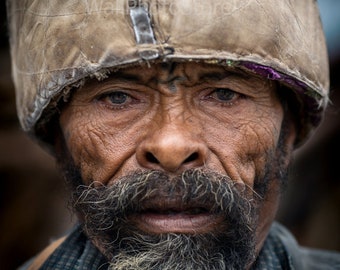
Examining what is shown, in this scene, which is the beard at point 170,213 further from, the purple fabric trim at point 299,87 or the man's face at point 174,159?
the purple fabric trim at point 299,87

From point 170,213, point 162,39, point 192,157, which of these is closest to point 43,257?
point 170,213

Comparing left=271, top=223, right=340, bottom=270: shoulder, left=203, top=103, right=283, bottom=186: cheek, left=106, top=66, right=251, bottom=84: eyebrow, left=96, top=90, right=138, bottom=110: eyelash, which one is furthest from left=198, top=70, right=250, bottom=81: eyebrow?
left=271, top=223, right=340, bottom=270: shoulder

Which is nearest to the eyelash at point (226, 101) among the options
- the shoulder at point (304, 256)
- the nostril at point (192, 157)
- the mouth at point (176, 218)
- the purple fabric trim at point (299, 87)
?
the purple fabric trim at point (299, 87)

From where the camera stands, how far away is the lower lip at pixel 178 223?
8.73ft

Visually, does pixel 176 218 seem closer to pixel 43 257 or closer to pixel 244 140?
pixel 244 140

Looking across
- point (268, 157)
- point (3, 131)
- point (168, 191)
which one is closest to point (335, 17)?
point (3, 131)

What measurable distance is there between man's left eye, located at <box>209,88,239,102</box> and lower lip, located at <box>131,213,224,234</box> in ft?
1.46

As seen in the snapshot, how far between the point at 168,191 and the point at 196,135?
23 cm

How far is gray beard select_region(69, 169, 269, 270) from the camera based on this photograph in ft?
8.57

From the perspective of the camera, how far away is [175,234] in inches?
104

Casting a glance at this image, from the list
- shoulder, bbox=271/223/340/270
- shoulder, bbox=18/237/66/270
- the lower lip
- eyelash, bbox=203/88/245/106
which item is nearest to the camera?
the lower lip

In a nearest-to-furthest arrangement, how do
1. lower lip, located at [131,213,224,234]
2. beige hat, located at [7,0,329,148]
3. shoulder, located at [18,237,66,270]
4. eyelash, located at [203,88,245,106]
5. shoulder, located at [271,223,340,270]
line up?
beige hat, located at [7,0,329,148], lower lip, located at [131,213,224,234], eyelash, located at [203,88,245,106], shoulder, located at [271,223,340,270], shoulder, located at [18,237,66,270]

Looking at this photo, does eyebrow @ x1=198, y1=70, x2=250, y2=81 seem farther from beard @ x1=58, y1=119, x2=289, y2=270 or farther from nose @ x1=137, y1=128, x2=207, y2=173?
beard @ x1=58, y1=119, x2=289, y2=270

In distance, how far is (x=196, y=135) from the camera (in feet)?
8.65
